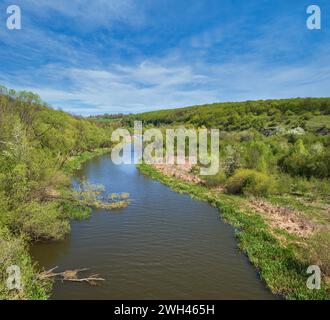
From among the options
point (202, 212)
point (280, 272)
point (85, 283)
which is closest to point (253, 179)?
point (202, 212)

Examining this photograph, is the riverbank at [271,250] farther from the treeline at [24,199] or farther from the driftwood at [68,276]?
the treeline at [24,199]

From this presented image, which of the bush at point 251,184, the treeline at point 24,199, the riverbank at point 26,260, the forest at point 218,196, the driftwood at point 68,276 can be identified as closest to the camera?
the riverbank at point 26,260

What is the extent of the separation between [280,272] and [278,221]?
319 inches

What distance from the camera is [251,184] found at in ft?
98.9

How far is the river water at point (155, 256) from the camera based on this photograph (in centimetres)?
1301

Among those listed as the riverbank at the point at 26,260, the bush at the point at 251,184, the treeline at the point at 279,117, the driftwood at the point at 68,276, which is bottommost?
the driftwood at the point at 68,276

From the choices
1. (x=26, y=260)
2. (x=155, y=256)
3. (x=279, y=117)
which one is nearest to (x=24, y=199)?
(x=26, y=260)

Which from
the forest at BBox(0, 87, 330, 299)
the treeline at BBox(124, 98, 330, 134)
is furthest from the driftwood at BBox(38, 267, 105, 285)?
the treeline at BBox(124, 98, 330, 134)

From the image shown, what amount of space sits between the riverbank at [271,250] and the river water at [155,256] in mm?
610

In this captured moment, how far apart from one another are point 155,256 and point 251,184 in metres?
17.0

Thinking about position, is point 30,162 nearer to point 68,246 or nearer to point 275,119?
point 68,246

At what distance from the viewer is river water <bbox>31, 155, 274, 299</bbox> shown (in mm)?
13008

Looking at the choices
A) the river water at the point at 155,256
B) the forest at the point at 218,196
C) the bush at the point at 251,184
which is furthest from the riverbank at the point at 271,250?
the bush at the point at 251,184

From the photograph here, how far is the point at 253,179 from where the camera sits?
98.5 feet
